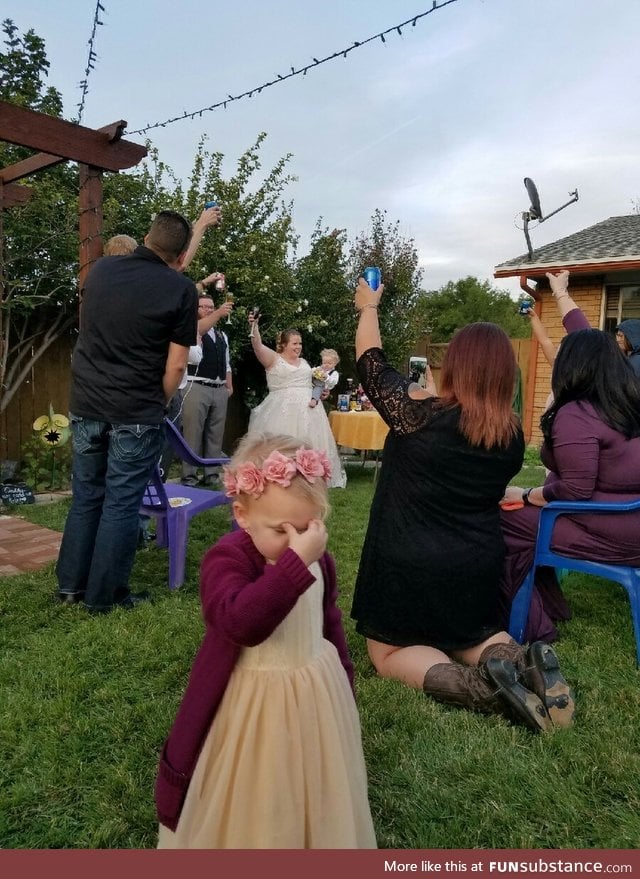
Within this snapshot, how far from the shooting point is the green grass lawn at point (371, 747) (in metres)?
1.61

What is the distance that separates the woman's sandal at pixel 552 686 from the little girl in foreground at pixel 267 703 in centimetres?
100

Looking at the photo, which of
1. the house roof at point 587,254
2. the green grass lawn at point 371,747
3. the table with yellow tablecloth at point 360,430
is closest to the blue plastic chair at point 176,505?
the green grass lawn at point 371,747

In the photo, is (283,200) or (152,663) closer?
(152,663)

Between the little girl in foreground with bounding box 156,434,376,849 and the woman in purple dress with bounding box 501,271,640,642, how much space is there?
167 cm

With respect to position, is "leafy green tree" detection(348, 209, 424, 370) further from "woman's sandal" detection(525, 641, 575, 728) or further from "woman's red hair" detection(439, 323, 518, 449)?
"woman's sandal" detection(525, 641, 575, 728)

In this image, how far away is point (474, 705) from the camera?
85.4 inches

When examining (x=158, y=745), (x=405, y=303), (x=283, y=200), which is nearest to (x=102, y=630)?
(x=158, y=745)

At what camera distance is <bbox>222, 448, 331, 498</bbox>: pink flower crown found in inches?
47.5

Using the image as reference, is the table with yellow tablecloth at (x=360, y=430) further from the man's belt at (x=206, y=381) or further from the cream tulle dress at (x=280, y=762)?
the cream tulle dress at (x=280, y=762)

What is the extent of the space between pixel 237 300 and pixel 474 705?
22.3 ft

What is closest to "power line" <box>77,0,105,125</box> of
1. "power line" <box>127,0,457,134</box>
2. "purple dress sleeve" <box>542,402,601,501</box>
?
"power line" <box>127,0,457,134</box>

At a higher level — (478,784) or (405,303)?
(405,303)

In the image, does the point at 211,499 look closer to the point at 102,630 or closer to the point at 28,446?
the point at 102,630

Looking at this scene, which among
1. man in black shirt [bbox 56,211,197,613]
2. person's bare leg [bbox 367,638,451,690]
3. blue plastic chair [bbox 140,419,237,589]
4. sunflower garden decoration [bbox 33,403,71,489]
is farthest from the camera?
sunflower garden decoration [bbox 33,403,71,489]
